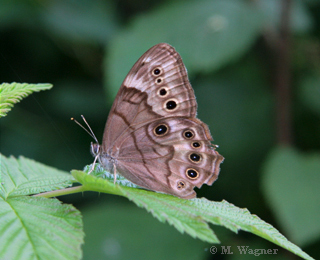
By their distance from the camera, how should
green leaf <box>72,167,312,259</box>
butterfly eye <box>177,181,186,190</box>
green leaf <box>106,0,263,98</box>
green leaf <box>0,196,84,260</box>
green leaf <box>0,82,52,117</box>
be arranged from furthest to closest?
green leaf <box>106,0,263,98</box> → butterfly eye <box>177,181,186,190</box> → green leaf <box>0,82,52,117</box> → green leaf <box>72,167,312,259</box> → green leaf <box>0,196,84,260</box>

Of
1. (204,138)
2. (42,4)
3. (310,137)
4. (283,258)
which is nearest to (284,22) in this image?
(310,137)

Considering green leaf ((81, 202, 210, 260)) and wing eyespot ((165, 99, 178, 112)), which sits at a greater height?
wing eyespot ((165, 99, 178, 112))

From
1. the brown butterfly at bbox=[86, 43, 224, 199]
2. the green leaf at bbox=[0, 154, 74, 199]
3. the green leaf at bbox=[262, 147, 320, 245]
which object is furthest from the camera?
the green leaf at bbox=[262, 147, 320, 245]

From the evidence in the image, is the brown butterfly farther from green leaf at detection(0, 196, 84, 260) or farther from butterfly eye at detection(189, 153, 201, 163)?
green leaf at detection(0, 196, 84, 260)

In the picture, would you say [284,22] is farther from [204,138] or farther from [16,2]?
[16,2]

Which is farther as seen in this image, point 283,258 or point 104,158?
point 283,258

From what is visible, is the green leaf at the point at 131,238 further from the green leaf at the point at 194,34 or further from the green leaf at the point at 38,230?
the green leaf at the point at 38,230

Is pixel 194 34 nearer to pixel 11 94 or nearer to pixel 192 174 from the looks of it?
pixel 192 174

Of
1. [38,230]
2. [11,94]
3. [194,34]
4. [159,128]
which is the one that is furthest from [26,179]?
[194,34]

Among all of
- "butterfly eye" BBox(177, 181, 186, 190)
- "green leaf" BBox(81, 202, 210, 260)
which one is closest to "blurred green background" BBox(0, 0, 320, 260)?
"green leaf" BBox(81, 202, 210, 260)
